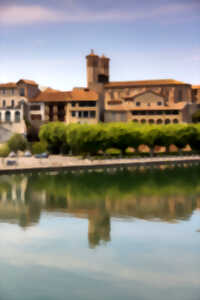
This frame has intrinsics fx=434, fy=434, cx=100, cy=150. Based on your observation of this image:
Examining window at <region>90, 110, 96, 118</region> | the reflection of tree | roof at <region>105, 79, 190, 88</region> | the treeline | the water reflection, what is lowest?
the water reflection

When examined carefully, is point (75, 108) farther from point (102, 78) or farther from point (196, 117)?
point (196, 117)

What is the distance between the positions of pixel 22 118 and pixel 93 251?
4975 centimetres

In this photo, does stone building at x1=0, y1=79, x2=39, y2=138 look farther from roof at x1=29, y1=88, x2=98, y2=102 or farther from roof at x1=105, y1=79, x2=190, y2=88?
roof at x1=105, y1=79, x2=190, y2=88

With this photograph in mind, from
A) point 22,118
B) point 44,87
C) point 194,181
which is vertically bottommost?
point 194,181

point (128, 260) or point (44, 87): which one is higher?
point (44, 87)

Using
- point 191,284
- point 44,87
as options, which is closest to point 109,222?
point 191,284

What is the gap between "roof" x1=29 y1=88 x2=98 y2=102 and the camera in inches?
2591

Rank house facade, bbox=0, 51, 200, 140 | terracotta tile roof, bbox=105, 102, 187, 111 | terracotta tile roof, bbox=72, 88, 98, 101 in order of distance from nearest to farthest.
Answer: house facade, bbox=0, 51, 200, 140
terracotta tile roof, bbox=72, 88, 98, 101
terracotta tile roof, bbox=105, 102, 187, 111

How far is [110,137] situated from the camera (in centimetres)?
5053

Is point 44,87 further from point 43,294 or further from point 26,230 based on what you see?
point 43,294

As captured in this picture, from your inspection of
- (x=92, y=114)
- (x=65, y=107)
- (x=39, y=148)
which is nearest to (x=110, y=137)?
(x=39, y=148)

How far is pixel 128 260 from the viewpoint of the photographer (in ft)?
51.3

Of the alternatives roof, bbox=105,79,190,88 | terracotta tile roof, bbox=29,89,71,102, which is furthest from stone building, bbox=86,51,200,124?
terracotta tile roof, bbox=29,89,71,102

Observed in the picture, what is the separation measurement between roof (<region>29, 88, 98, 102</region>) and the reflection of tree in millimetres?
42980
